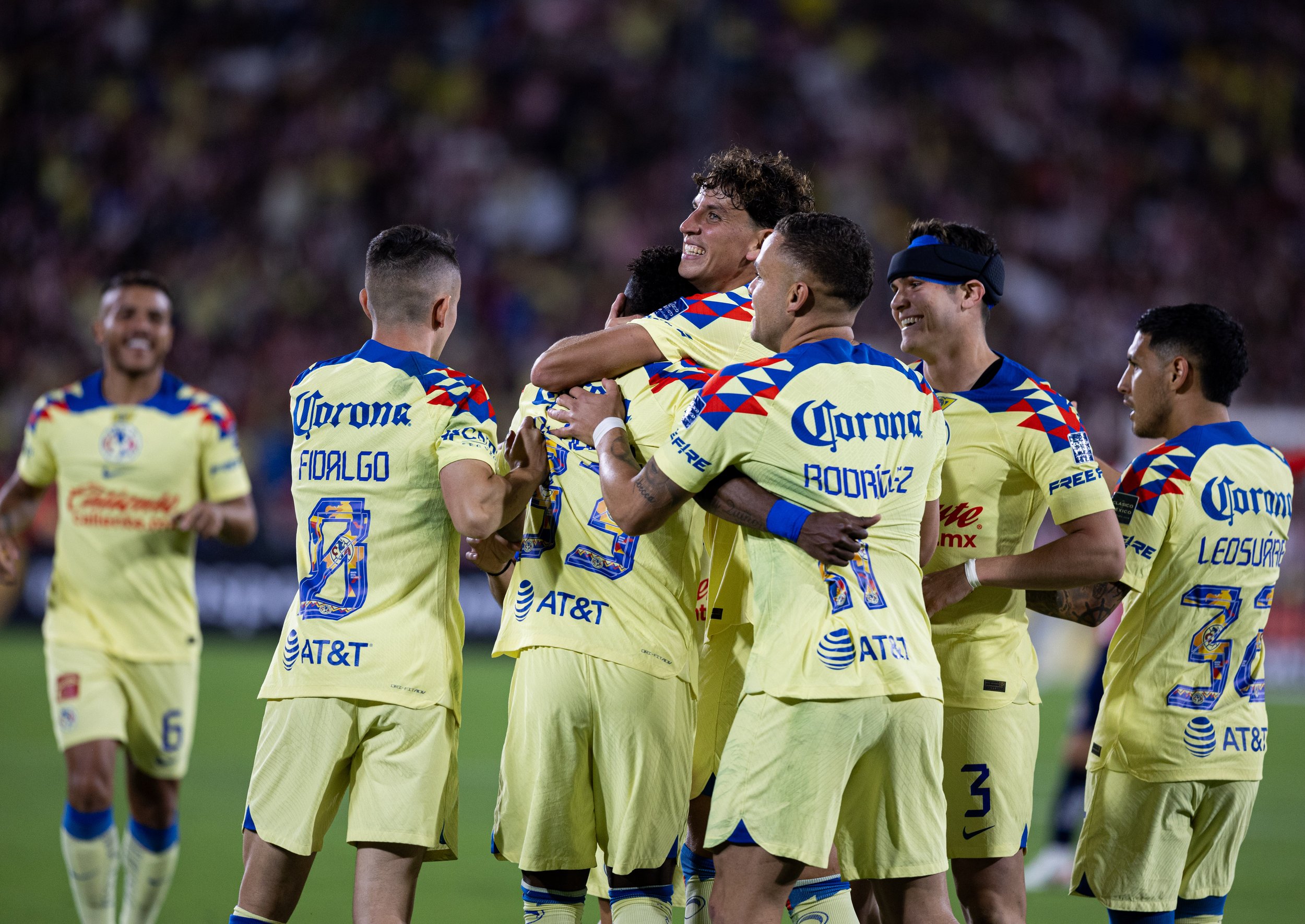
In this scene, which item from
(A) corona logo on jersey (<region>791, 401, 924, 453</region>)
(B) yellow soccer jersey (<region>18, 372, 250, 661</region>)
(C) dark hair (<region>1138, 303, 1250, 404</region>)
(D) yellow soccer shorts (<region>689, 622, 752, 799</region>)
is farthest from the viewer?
(B) yellow soccer jersey (<region>18, 372, 250, 661</region>)

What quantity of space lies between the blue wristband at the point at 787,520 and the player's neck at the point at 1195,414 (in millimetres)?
1701

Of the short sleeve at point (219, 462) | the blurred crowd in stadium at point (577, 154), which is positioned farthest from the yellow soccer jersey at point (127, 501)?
the blurred crowd in stadium at point (577, 154)

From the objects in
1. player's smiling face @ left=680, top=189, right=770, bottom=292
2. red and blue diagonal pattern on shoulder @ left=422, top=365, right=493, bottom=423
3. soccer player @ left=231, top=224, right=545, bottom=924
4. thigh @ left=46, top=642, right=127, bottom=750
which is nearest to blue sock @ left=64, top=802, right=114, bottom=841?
thigh @ left=46, top=642, right=127, bottom=750

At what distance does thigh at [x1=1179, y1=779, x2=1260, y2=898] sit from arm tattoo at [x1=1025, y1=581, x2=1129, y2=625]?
667mm

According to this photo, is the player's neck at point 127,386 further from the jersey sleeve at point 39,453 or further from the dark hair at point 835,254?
the dark hair at point 835,254

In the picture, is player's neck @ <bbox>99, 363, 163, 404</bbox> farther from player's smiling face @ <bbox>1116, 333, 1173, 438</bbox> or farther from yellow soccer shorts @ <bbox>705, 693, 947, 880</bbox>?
player's smiling face @ <bbox>1116, 333, 1173, 438</bbox>

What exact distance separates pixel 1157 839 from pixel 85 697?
4401mm

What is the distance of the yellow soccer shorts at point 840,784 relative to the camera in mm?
3482

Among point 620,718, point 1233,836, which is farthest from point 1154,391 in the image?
point 620,718

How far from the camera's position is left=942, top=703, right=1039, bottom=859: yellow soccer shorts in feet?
14.2

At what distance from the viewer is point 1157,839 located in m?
4.38

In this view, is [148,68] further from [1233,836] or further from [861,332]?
[1233,836]

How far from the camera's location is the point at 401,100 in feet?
68.2

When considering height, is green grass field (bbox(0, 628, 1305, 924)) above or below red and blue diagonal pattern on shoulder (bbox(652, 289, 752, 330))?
below
